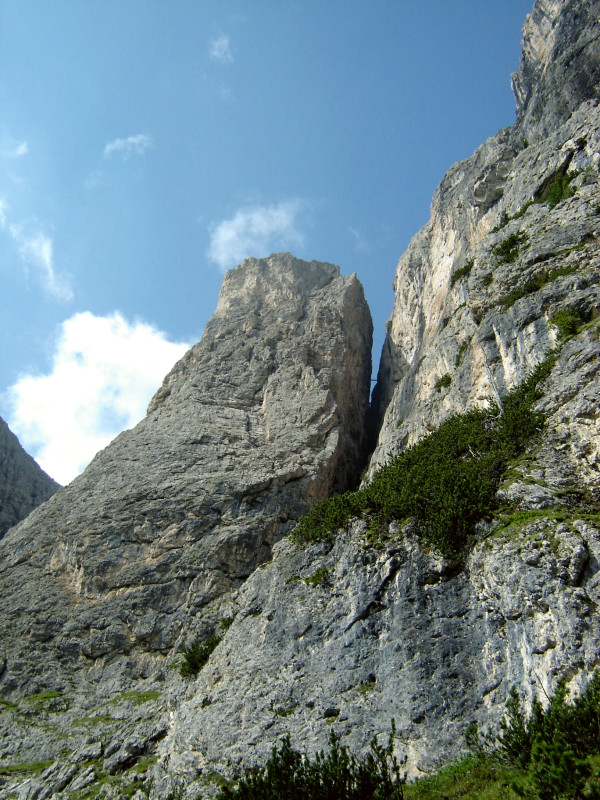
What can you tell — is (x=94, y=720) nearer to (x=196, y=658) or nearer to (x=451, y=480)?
(x=196, y=658)

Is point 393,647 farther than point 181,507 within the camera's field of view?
No

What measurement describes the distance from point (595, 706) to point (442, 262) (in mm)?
35281

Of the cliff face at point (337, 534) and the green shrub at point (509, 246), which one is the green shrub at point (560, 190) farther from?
the green shrub at point (509, 246)

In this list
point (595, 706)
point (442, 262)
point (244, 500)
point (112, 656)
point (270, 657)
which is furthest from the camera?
point (442, 262)

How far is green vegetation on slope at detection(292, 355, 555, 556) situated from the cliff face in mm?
683

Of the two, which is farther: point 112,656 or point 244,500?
point 244,500

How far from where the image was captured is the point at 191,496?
Result: 34406mm

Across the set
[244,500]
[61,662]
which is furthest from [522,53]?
[61,662]

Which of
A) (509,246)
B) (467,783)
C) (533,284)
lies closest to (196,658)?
(467,783)

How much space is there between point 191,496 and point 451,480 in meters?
18.5

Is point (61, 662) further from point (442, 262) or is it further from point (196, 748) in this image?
point (442, 262)

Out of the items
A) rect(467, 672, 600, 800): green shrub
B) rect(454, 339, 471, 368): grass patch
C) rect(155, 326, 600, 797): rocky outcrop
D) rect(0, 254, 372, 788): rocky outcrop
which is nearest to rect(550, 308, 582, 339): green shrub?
rect(155, 326, 600, 797): rocky outcrop

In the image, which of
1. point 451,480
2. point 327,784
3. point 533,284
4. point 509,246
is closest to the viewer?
point 327,784

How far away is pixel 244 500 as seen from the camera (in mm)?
34344
